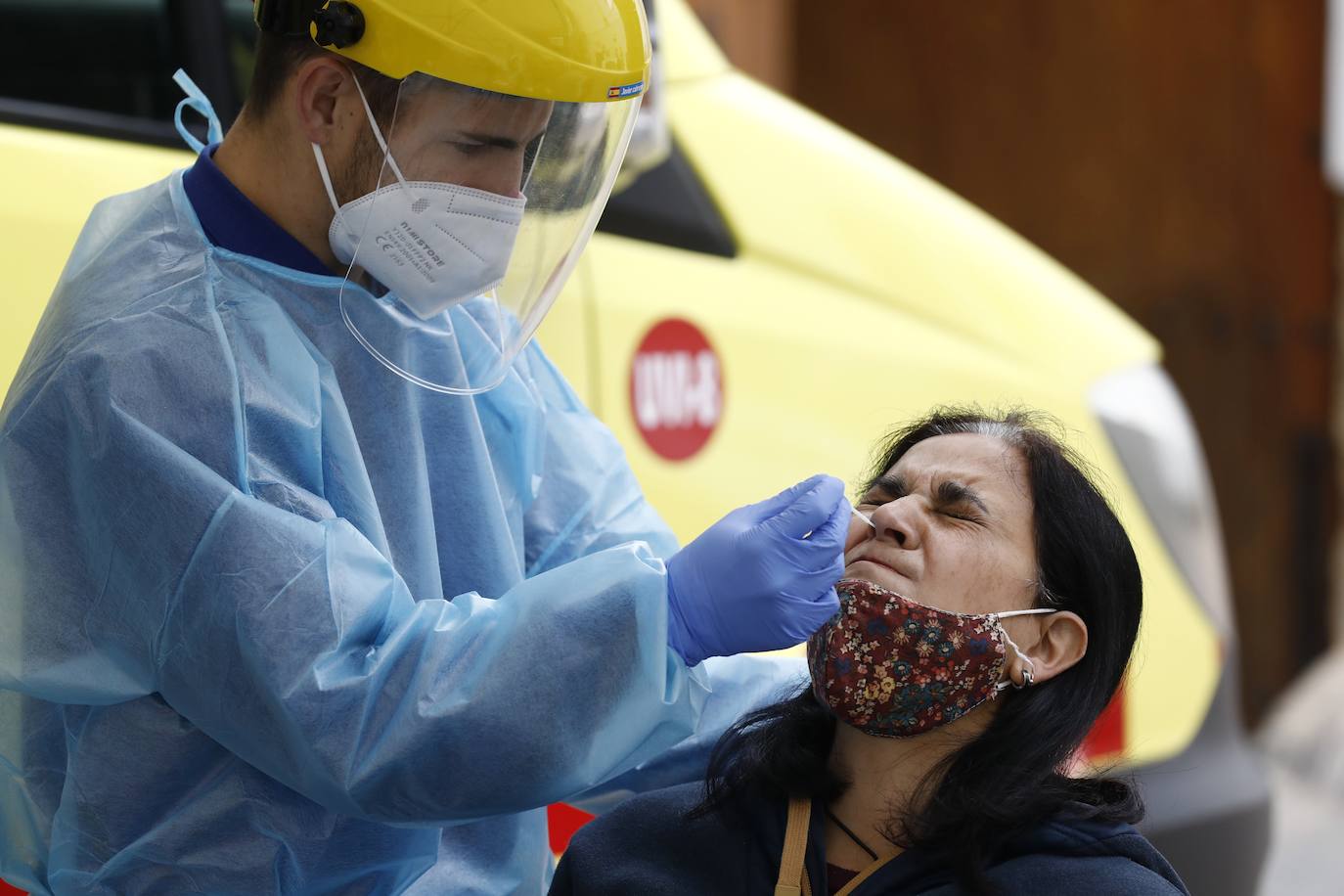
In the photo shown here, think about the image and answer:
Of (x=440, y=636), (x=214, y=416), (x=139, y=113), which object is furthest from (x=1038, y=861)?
(x=139, y=113)

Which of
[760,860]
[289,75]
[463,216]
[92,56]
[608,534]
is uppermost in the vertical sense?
[289,75]

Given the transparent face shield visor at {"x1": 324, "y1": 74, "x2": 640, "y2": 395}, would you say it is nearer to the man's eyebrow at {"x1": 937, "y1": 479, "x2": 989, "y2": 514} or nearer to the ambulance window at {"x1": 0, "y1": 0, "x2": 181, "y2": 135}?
the man's eyebrow at {"x1": 937, "y1": 479, "x2": 989, "y2": 514}

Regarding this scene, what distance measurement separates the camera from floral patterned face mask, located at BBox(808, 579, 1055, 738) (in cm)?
198

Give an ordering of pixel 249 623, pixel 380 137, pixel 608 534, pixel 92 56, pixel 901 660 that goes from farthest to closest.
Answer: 1. pixel 92 56
2. pixel 608 534
3. pixel 901 660
4. pixel 380 137
5. pixel 249 623

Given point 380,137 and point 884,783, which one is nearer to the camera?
point 380,137

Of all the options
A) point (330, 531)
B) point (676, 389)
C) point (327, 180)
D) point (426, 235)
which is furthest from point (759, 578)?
point (676, 389)

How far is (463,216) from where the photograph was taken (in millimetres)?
1920

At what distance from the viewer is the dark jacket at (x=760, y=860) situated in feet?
6.18

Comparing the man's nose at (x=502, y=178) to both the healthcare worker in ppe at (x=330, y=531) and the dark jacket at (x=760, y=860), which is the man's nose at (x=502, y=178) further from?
→ the dark jacket at (x=760, y=860)

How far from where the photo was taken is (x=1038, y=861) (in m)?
1.90

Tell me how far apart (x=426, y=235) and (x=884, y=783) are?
0.81 m

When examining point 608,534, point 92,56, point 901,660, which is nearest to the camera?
point 901,660

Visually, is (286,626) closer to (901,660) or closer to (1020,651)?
(901,660)

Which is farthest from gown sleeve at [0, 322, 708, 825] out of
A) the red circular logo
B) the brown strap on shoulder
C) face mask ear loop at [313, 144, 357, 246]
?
the red circular logo
